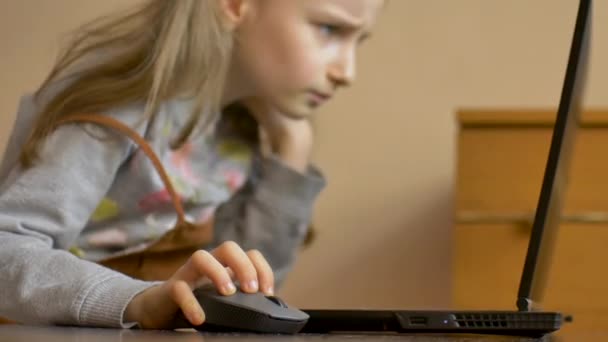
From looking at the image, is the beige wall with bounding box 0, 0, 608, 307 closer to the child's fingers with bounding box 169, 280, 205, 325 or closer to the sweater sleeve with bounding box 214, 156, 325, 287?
the sweater sleeve with bounding box 214, 156, 325, 287

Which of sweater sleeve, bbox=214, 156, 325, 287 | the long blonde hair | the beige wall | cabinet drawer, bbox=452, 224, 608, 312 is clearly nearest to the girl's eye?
the long blonde hair

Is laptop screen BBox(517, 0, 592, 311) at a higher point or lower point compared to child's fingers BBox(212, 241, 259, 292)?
higher

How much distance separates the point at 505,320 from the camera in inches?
24.8

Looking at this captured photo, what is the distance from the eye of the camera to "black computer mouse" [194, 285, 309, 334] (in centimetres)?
62

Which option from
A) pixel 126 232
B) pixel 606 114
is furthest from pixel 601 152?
pixel 126 232

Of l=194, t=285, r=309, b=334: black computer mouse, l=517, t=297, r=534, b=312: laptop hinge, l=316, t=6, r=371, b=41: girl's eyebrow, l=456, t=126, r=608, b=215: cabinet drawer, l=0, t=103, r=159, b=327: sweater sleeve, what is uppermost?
l=316, t=6, r=371, b=41: girl's eyebrow

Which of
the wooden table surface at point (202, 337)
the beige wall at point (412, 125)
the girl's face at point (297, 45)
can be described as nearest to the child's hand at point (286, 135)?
the girl's face at point (297, 45)

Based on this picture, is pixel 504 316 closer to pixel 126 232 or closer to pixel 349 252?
pixel 126 232

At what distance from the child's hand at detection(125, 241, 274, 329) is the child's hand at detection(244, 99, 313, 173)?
25.4 inches

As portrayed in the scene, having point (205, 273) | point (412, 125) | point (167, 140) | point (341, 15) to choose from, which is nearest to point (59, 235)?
point (167, 140)

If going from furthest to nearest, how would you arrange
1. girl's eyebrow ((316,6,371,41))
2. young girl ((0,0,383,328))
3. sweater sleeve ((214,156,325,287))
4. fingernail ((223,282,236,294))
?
1. sweater sleeve ((214,156,325,287))
2. girl's eyebrow ((316,6,371,41))
3. young girl ((0,0,383,328))
4. fingernail ((223,282,236,294))

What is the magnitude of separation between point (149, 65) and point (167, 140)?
11 cm

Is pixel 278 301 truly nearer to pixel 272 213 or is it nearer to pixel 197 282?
pixel 197 282

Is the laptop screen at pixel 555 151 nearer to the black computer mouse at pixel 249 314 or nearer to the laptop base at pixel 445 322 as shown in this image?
the laptop base at pixel 445 322
